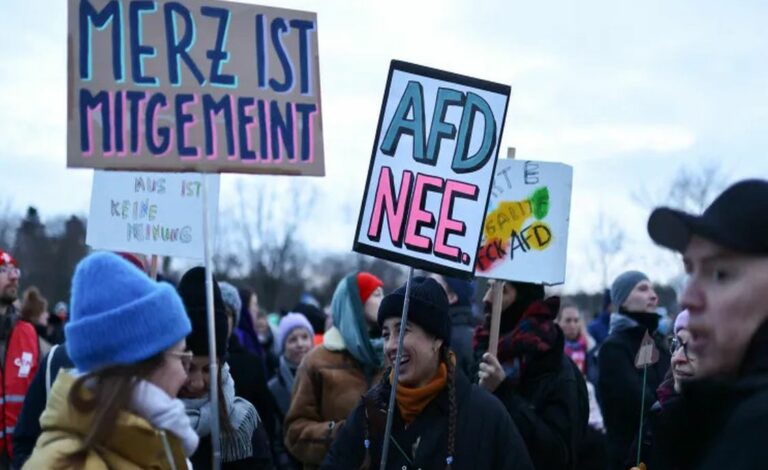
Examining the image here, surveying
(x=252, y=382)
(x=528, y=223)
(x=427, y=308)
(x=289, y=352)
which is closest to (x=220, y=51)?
(x=427, y=308)

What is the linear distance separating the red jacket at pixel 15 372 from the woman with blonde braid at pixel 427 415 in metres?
2.98

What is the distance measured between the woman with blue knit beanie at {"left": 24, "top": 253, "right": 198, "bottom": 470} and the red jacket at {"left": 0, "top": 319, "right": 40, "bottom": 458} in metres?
3.95

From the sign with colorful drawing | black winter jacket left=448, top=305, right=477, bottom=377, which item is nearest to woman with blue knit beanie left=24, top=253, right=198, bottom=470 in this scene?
the sign with colorful drawing

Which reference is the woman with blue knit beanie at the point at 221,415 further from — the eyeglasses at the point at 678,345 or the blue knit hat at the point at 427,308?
the eyeglasses at the point at 678,345

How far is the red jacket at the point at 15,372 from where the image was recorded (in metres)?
6.86

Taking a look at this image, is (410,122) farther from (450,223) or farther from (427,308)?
(427,308)

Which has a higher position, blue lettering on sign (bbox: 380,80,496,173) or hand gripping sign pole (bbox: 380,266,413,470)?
blue lettering on sign (bbox: 380,80,496,173)

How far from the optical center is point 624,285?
761 centimetres

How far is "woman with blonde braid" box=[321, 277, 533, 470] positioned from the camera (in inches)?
182

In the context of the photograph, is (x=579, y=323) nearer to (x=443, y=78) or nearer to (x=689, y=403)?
(x=443, y=78)

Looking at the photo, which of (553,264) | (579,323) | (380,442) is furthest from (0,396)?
(579,323)

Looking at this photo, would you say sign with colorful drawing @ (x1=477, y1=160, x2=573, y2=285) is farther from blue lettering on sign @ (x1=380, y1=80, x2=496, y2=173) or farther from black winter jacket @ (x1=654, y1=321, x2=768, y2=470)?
black winter jacket @ (x1=654, y1=321, x2=768, y2=470)

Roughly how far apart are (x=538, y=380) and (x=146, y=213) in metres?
2.45

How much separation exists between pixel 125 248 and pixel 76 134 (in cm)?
172
